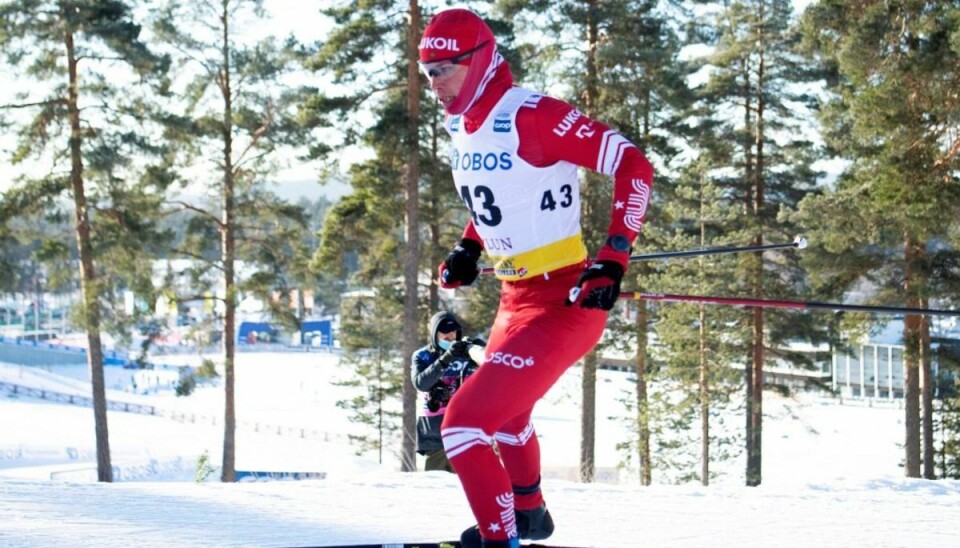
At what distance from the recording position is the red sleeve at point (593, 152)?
3373mm

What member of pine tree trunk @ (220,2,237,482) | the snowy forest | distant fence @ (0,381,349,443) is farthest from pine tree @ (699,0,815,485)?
distant fence @ (0,381,349,443)

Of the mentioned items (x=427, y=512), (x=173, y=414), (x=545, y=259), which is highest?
(x=545, y=259)

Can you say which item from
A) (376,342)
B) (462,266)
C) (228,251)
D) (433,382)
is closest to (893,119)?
(433,382)

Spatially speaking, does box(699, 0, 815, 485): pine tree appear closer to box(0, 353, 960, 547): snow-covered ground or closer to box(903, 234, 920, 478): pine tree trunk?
box(903, 234, 920, 478): pine tree trunk

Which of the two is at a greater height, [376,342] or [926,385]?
[376,342]

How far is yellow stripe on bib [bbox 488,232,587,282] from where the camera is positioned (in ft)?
11.7

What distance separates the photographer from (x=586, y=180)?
20.7 metres

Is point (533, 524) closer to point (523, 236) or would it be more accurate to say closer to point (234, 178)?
point (523, 236)

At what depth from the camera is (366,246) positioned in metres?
22.3

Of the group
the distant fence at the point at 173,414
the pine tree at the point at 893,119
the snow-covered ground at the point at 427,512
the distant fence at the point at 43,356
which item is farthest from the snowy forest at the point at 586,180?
the distant fence at the point at 43,356

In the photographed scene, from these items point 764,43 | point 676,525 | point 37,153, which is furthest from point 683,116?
point 676,525

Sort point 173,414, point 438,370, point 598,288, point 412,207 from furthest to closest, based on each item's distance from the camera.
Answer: point 173,414
point 412,207
point 438,370
point 598,288

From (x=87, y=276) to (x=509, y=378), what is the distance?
17563 millimetres

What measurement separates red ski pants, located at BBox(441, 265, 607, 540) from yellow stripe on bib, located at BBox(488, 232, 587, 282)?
0.03 m
